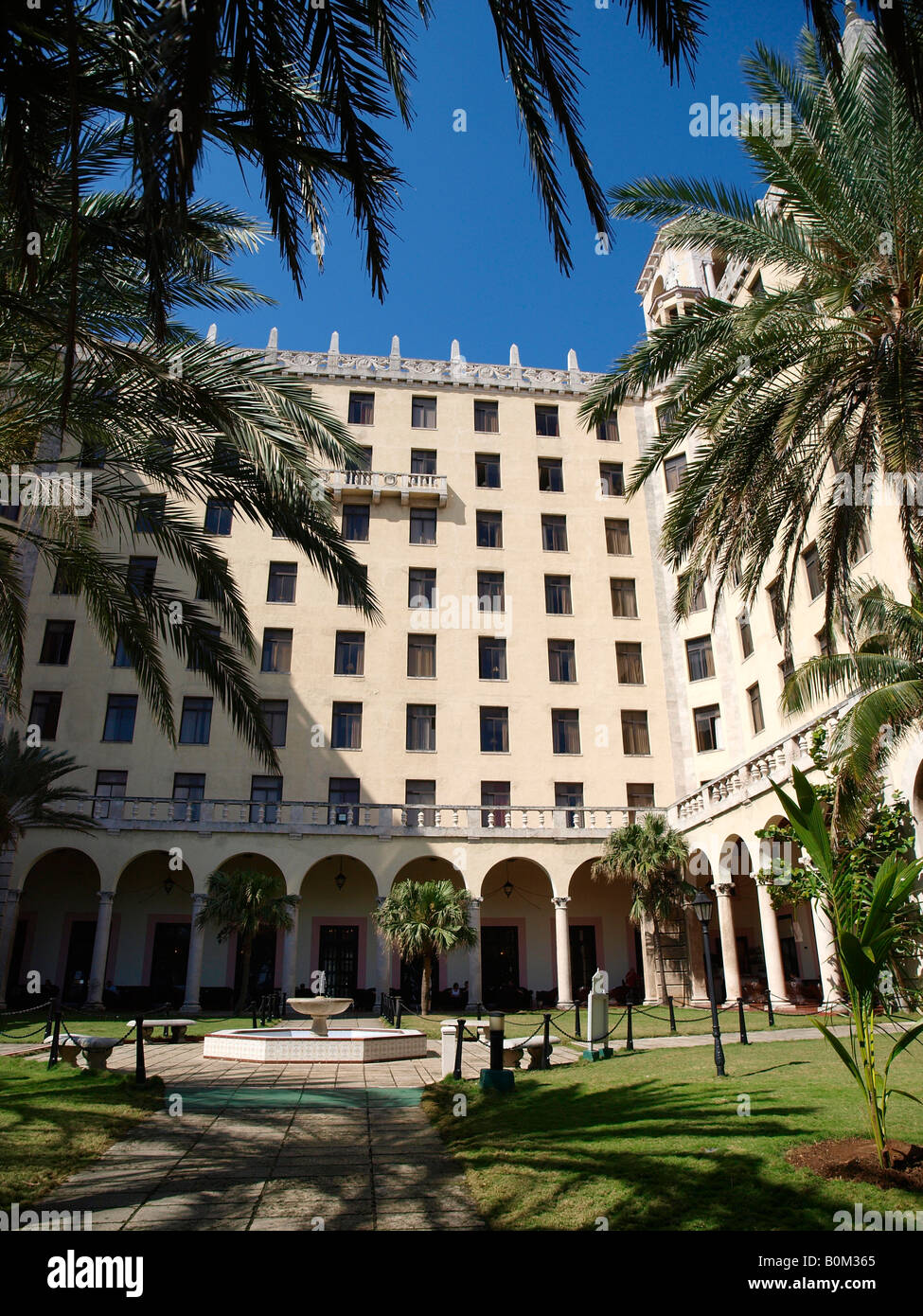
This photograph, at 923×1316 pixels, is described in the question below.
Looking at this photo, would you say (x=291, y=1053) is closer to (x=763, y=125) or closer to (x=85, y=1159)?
(x=85, y=1159)

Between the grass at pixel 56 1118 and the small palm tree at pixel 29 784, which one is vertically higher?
the small palm tree at pixel 29 784

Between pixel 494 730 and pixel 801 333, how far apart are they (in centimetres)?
2058

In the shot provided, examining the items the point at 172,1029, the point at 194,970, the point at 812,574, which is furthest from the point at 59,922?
the point at 812,574

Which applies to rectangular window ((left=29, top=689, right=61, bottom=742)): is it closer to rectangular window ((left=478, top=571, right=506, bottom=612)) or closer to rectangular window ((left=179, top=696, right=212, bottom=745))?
rectangular window ((left=179, top=696, right=212, bottom=745))

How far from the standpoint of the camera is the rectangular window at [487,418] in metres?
33.4

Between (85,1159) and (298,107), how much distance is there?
8207 mm

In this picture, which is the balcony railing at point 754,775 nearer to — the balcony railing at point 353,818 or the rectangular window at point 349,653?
the balcony railing at point 353,818

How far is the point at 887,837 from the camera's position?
15.1 meters

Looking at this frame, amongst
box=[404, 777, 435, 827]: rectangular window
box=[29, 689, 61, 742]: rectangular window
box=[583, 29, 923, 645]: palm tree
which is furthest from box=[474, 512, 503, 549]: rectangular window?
box=[583, 29, 923, 645]: palm tree

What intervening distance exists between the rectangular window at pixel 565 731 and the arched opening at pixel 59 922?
50.1 feet

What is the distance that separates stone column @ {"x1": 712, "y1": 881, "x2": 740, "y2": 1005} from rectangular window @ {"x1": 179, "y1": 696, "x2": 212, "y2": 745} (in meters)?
16.3

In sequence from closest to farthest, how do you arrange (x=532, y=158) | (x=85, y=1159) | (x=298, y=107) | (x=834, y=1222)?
(x=834, y=1222) < (x=532, y=158) < (x=298, y=107) < (x=85, y=1159)

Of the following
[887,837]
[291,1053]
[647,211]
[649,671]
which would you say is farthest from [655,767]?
[647,211]

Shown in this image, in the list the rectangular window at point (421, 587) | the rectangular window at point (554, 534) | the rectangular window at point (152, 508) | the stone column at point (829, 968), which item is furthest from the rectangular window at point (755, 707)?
the rectangular window at point (152, 508)
